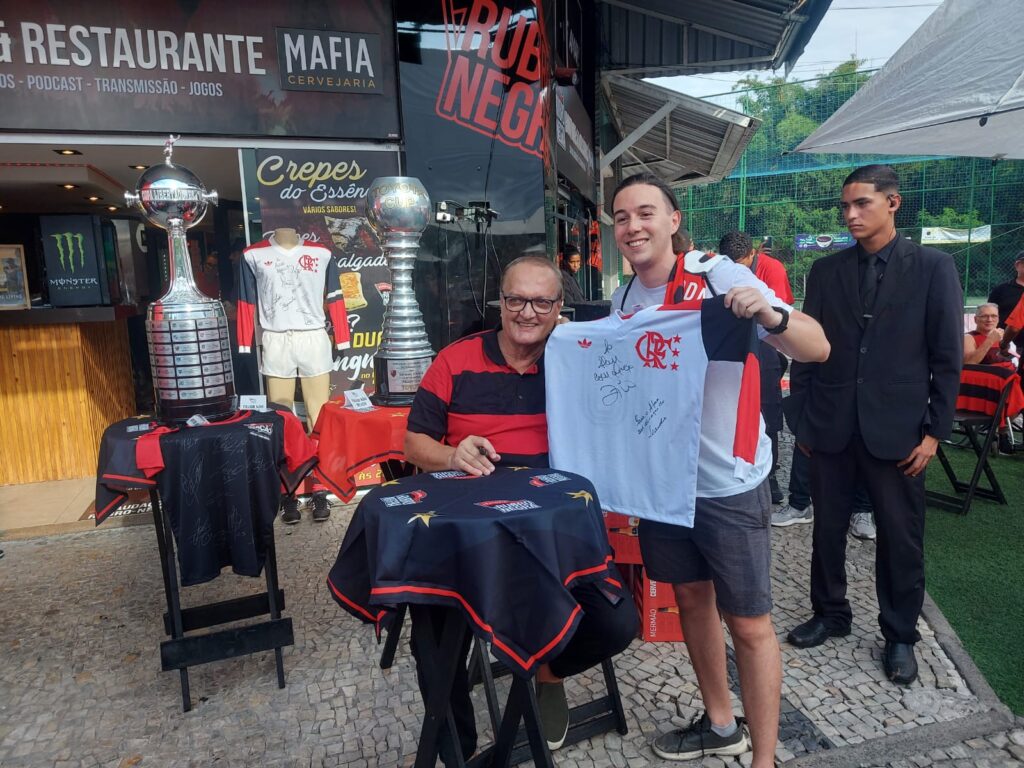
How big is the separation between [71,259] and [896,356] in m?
5.54

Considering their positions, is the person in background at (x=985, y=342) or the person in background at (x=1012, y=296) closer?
the person in background at (x=985, y=342)

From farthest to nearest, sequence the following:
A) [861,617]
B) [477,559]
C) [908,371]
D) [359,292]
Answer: [359,292] < [861,617] < [908,371] < [477,559]

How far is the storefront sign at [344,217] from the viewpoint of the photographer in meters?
4.98

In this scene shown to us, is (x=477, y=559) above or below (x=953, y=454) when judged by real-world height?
above

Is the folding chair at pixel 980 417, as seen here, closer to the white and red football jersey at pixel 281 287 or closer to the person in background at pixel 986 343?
the person in background at pixel 986 343

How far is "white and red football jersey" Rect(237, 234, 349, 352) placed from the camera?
4.39 metres

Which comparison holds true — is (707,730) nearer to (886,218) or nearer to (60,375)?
(886,218)

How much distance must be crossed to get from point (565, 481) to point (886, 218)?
1.79 meters

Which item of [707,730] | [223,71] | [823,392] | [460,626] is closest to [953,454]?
[823,392]

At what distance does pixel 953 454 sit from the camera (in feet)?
19.0

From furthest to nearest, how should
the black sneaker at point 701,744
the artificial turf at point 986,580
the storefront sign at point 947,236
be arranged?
1. the storefront sign at point 947,236
2. the artificial turf at point 986,580
3. the black sneaker at point 701,744

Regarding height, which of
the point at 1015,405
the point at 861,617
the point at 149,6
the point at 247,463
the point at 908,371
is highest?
the point at 149,6

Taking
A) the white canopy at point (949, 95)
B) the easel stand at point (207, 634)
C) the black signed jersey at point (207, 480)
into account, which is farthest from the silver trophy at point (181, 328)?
the white canopy at point (949, 95)

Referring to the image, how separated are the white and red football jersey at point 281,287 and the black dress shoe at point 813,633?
134 inches
